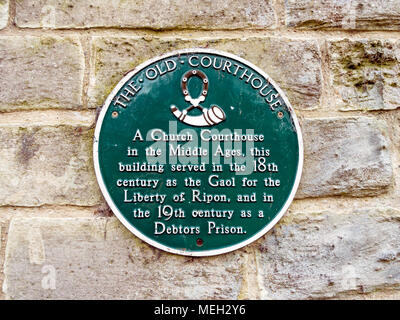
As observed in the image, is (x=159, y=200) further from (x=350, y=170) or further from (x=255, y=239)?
(x=350, y=170)

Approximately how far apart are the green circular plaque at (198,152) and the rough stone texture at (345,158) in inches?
2.7

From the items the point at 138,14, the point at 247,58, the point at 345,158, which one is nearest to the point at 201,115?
the point at 247,58

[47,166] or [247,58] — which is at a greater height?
[247,58]

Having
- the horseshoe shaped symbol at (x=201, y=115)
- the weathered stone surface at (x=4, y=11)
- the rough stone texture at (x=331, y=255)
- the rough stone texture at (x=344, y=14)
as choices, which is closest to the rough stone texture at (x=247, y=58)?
the rough stone texture at (x=344, y=14)

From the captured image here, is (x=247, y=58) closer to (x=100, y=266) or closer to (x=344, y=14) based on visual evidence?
(x=344, y=14)

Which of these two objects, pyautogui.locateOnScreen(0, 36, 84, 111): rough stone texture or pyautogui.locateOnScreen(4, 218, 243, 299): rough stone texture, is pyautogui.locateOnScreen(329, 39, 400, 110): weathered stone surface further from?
pyautogui.locateOnScreen(0, 36, 84, 111): rough stone texture

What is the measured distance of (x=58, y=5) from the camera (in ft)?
6.53

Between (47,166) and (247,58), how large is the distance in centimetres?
97

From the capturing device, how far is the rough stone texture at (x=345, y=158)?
1.94 meters

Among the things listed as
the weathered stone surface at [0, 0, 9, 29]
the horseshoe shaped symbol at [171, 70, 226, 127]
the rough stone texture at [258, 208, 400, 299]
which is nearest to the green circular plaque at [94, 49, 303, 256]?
the horseshoe shaped symbol at [171, 70, 226, 127]

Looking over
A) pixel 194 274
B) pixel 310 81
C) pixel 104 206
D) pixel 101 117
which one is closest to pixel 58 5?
pixel 101 117

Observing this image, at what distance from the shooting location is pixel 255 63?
1.99 m

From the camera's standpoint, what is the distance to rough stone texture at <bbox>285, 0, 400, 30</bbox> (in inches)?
80.0

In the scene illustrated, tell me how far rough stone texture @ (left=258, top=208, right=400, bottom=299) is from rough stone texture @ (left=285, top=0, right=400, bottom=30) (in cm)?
83
